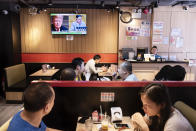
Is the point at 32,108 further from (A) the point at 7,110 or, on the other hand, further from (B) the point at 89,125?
(A) the point at 7,110

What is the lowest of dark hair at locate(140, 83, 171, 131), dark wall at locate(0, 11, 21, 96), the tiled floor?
the tiled floor

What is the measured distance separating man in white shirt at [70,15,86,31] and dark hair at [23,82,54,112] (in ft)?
17.2

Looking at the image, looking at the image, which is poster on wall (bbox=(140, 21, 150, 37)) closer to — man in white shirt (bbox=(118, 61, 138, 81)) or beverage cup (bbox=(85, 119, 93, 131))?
man in white shirt (bbox=(118, 61, 138, 81))

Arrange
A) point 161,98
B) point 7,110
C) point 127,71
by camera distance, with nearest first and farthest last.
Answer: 1. point 161,98
2. point 127,71
3. point 7,110

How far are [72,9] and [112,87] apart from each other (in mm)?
4912

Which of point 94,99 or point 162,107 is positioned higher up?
point 162,107

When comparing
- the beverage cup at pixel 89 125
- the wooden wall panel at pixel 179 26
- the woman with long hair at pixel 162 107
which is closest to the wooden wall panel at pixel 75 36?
the wooden wall panel at pixel 179 26

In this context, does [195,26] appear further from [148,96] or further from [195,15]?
[148,96]

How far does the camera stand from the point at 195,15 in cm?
622

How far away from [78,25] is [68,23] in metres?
0.37

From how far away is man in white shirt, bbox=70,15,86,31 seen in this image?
246 inches

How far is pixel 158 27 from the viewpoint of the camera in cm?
620

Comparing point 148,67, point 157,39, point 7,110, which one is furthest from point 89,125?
point 157,39

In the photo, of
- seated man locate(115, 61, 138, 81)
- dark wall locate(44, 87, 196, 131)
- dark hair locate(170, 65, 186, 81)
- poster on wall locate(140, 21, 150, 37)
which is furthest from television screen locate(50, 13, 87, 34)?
dark wall locate(44, 87, 196, 131)
